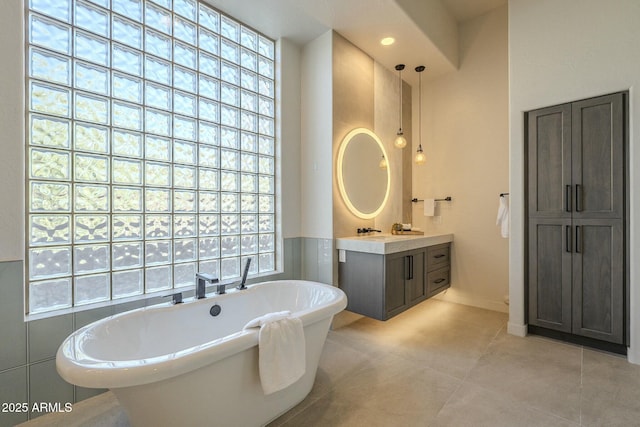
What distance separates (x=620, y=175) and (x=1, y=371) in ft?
13.4

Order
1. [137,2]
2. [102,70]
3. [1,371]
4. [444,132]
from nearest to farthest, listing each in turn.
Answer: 1. [1,371]
2. [102,70]
3. [137,2]
4. [444,132]

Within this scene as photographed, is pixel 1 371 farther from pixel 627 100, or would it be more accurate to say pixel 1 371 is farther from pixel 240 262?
pixel 627 100

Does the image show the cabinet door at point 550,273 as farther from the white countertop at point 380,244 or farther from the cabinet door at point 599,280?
the white countertop at point 380,244

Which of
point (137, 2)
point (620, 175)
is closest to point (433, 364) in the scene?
point (620, 175)

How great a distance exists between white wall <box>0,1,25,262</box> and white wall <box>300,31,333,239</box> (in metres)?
2.09

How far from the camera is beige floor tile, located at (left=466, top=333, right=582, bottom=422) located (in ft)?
5.74

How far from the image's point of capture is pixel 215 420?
1.35 meters

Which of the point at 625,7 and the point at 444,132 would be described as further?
the point at 444,132

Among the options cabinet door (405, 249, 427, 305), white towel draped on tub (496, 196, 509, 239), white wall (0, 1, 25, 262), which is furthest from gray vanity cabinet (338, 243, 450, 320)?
white wall (0, 1, 25, 262)

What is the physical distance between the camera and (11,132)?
159cm

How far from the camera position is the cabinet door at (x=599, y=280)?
7.33 ft

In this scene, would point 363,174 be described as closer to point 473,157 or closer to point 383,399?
point 473,157

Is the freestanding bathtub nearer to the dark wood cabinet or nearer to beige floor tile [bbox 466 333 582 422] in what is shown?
beige floor tile [bbox 466 333 582 422]

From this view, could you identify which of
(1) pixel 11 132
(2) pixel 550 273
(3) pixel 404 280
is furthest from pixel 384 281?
(1) pixel 11 132
